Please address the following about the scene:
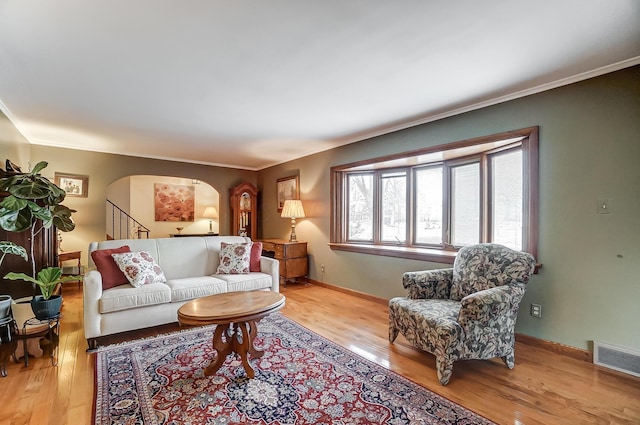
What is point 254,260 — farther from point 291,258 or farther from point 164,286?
point 291,258

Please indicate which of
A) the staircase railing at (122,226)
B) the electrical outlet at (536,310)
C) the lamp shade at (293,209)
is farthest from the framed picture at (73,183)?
the electrical outlet at (536,310)

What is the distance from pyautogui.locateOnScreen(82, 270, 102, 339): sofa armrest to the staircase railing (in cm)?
503

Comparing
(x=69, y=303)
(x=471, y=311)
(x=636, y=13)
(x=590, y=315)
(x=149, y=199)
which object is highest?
(x=636, y=13)

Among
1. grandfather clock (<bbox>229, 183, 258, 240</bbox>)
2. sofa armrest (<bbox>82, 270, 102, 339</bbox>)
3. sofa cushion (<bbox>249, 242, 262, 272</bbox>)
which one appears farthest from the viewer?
grandfather clock (<bbox>229, 183, 258, 240</bbox>)

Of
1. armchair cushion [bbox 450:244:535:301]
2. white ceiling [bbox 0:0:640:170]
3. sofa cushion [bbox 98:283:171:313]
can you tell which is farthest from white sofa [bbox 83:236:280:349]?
armchair cushion [bbox 450:244:535:301]

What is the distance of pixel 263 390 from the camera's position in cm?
199

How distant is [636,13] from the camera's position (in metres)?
1.69

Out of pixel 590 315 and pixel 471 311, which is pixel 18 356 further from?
pixel 590 315

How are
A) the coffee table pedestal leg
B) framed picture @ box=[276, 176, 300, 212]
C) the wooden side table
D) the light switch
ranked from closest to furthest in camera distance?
1. the coffee table pedestal leg
2. the light switch
3. the wooden side table
4. framed picture @ box=[276, 176, 300, 212]

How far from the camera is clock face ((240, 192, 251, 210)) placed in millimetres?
6398

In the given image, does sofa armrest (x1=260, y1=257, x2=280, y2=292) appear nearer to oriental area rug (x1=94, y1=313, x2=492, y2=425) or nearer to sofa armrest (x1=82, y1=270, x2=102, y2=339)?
oriental area rug (x1=94, y1=313, x2=492, y2=425)

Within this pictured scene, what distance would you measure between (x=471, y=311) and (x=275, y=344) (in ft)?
5.44

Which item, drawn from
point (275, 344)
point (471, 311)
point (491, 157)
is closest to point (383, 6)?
point (471, 311)

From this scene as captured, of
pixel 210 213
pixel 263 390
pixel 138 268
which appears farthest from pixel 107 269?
pixel 210 213
